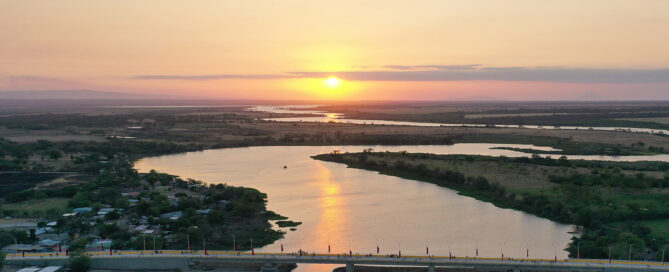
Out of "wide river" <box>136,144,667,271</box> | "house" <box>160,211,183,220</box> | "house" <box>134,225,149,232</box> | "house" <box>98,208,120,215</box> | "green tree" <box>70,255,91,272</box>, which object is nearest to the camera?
"green tree" <box>70,255,91,272</box>

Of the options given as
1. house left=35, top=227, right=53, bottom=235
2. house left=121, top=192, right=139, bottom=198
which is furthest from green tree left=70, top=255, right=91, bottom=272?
house left=121, top=192, right=139, bottom=198

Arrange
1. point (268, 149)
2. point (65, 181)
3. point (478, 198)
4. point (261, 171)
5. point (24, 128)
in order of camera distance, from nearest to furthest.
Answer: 1. point (478, 198)
2. point (65, 181)
3. point (261, 171)
4. point (268, 149)
5. point (24, 128)

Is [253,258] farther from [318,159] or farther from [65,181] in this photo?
[318,159]

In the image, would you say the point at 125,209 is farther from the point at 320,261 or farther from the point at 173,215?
the point at 320,261

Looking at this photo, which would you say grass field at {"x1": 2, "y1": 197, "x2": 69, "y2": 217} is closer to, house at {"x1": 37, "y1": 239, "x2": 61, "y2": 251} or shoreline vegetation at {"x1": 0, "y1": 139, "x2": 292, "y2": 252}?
shoreline vegetation at {"x1": 0, "y1": 139, "x2": 292, "y2": 252}

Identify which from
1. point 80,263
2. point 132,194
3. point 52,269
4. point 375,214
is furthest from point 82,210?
point 375,214

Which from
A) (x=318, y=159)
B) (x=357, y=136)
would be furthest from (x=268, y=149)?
(x=357, y=136)

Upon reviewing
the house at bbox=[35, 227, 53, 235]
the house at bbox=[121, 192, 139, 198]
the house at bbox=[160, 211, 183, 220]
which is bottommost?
the house at bbox=[35, 227, 53, 235]
